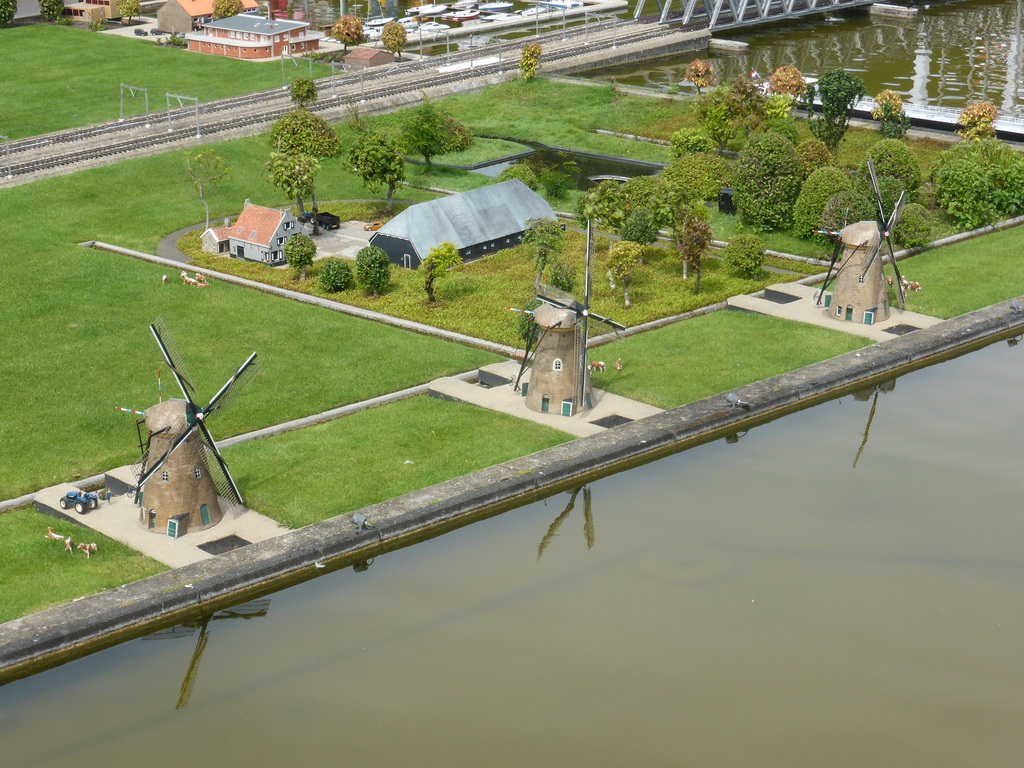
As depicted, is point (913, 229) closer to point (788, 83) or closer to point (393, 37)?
point (788, 83)

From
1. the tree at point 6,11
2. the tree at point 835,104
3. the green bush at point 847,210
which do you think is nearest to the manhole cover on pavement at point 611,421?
the green bush at point 847,210

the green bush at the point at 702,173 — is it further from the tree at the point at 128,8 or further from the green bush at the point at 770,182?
the tree at the point at 128,8

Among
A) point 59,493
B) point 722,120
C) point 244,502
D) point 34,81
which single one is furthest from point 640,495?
point 34,81

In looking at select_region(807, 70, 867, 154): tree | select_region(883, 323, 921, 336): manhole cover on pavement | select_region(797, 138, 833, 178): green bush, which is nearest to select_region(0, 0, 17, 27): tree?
select_region(807, 70, 867, 154): tree

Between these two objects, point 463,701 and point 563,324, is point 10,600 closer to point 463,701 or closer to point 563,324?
point 463,701

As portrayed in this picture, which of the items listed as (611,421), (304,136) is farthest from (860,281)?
(304,136)

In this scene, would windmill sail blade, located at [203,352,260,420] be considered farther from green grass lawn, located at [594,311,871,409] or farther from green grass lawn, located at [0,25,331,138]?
green grass lawn, located at [0,25,331,138]
